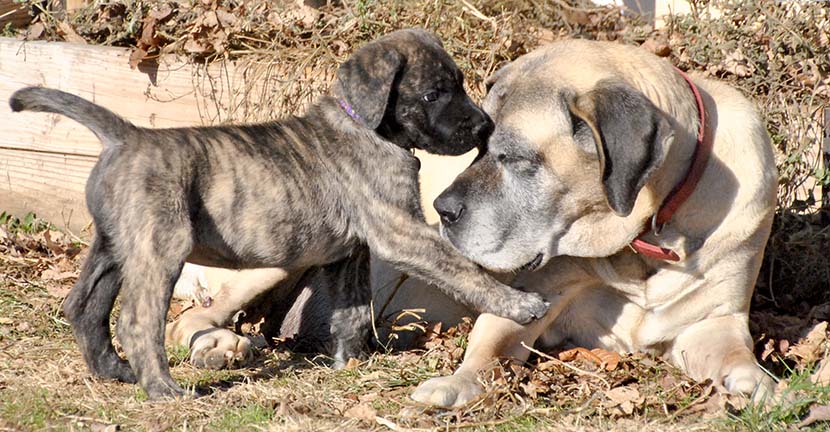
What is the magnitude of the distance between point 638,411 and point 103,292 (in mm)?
2069

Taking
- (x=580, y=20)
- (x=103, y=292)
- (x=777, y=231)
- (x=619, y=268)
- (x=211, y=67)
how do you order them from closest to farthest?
(x=103, y=292) < (x=619, y=268) < (x=777, y=231) < (x=211, y=67) < (x=580, y=20)

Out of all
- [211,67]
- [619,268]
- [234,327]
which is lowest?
[234,327]

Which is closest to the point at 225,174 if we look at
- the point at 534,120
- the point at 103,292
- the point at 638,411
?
the point at 103,292

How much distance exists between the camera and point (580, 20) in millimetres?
6586

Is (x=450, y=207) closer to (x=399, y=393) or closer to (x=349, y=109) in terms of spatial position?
(x=349, y=109)

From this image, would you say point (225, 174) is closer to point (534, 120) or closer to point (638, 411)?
point (534, 120)

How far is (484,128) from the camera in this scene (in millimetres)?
4211

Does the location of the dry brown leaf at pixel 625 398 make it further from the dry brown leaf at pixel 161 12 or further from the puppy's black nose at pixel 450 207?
the dry brown leaf at pixel 161 12

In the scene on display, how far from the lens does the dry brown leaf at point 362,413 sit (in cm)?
385

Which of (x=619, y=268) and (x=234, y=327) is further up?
(x=619, y=268)

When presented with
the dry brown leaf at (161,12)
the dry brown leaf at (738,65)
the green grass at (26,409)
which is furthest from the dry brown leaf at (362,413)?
the dry brown leaf at (161,12)

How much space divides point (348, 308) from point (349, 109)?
3.06 ft

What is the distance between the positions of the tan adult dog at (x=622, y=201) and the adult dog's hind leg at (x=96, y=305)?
49.1 inches

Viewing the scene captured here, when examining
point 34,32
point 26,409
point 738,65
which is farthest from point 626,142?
point 34,32
